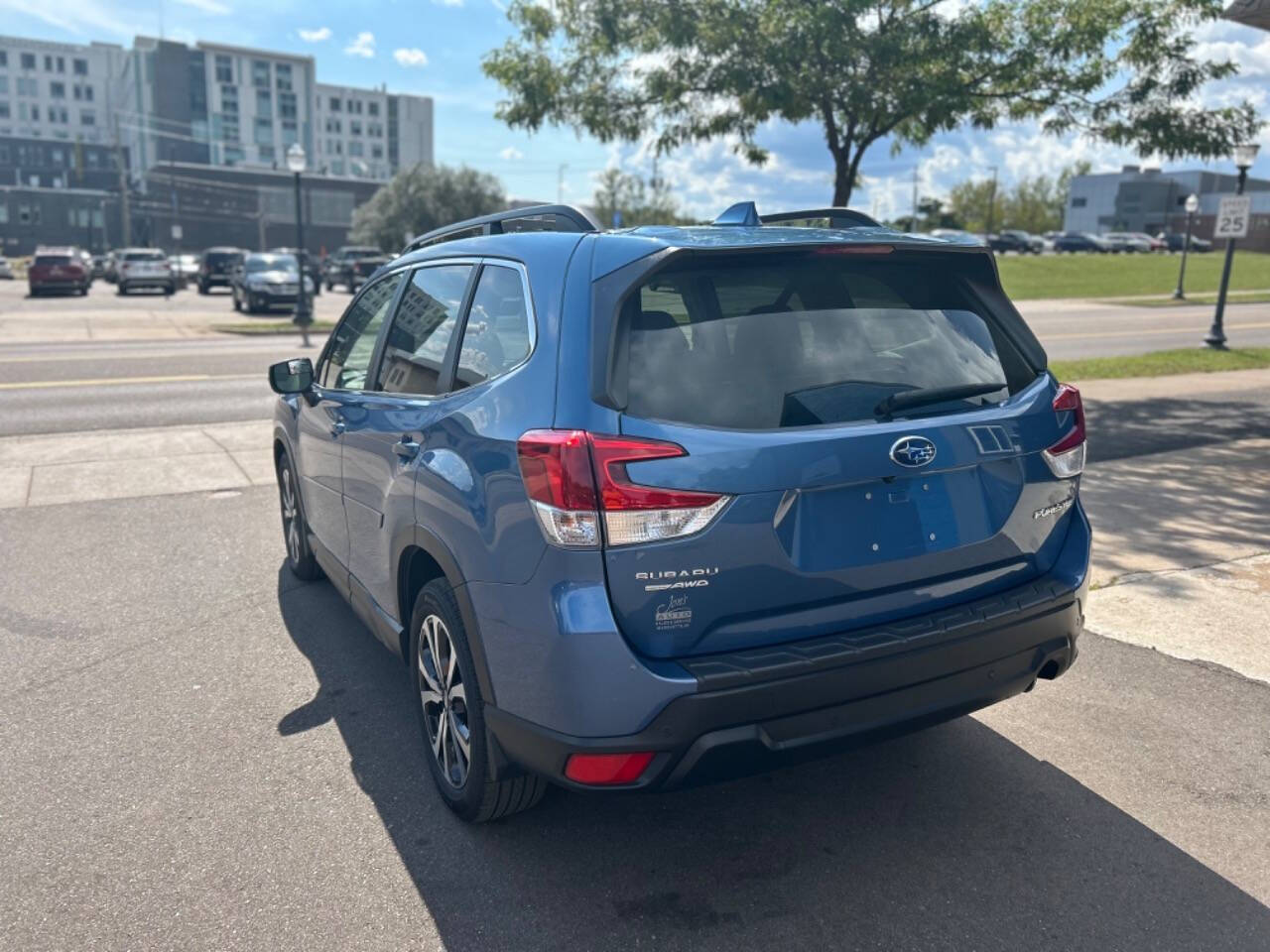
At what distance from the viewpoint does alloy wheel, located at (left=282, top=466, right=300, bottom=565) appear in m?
5.77

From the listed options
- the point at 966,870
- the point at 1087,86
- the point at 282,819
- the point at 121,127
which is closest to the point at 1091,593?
the point at 966,870

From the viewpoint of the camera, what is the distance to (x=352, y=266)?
45.9 m

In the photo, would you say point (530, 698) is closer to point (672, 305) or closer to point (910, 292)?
point (672, 305)

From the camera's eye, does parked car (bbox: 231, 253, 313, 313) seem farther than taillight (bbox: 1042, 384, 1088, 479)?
Yes

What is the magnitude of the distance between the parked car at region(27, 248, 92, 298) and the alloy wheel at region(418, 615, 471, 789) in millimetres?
43890

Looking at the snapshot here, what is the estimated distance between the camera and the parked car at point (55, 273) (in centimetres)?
4069

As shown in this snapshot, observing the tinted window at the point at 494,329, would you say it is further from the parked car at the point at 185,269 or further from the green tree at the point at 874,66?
the parked car at the point at 185,269

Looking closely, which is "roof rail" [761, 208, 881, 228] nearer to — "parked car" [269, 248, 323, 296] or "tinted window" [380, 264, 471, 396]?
"tinted window" [380, 264, 471, 396]

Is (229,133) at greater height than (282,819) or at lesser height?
greater

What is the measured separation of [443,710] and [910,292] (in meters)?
2.01

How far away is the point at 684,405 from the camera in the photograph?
2.80 metres

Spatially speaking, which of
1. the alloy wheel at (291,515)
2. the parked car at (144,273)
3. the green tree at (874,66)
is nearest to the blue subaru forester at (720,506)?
the alloy wheel at (291,515)

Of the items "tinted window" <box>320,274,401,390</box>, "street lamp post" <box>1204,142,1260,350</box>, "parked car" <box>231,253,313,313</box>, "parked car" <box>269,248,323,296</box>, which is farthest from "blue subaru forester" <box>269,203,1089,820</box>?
"parked car" <box>231,253,313,313</box>

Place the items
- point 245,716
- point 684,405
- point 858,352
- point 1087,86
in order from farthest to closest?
point 1087,86, point 245,716, point 858,352, point 684,405
